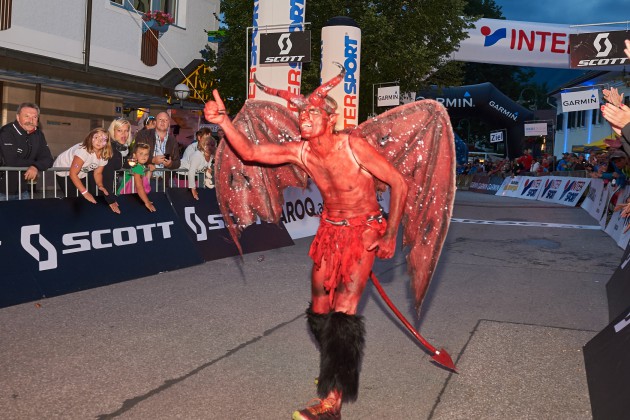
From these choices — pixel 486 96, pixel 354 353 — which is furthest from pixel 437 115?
pixel 486 96

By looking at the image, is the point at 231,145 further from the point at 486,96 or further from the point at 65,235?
the point at 486,96

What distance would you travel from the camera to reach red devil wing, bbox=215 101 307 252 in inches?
183

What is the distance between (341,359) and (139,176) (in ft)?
18.3

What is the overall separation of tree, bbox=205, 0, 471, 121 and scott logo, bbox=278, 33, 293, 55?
33.5 ft

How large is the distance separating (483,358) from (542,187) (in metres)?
25.1

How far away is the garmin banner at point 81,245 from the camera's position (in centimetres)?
664

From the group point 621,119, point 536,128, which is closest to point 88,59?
point 621,119

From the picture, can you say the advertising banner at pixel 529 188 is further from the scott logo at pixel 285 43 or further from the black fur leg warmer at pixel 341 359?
the black fur leg warmer at pixel 341 359

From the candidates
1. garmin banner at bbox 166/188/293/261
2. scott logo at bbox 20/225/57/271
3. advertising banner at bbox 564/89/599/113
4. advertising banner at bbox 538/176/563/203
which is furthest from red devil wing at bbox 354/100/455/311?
advertising banner at bbox 538/176/563/203

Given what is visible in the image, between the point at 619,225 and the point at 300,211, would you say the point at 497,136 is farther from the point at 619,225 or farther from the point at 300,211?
the point at 300,211

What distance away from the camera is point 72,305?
21.5 feet

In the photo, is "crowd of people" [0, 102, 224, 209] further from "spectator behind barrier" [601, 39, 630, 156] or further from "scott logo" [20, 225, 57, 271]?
"spectator behind barrier" [601, 39, 630, 156]

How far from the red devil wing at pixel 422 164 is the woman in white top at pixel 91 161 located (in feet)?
15.2

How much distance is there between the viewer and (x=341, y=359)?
12.5ft
